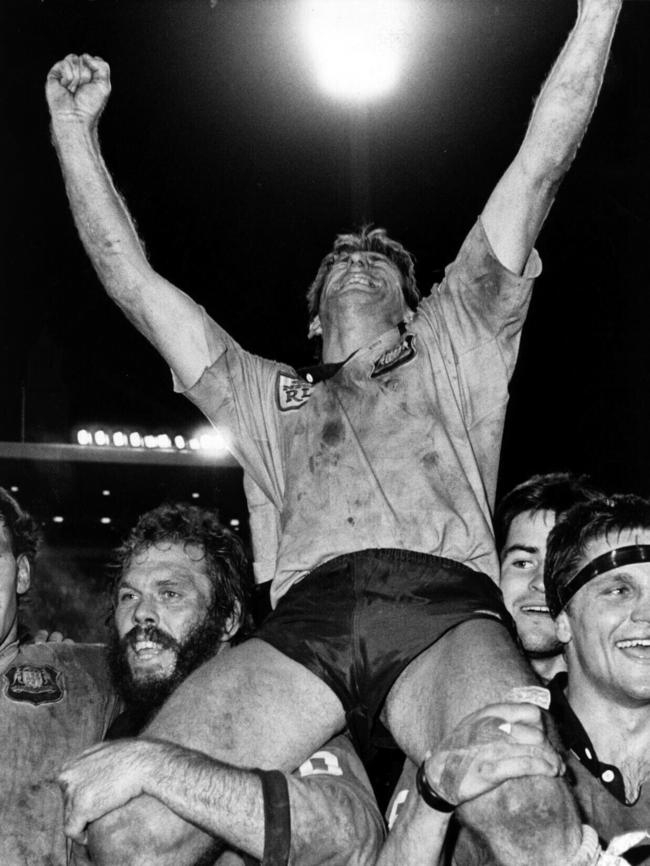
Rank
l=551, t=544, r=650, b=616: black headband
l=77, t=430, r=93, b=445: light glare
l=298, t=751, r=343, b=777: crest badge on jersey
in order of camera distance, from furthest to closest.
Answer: l=77, t=430, r=93, b=445: light glare < l=551, t=544, r=650, b=616: black headband < l=298, t=751, r=343, b=777: crest badge on jersey

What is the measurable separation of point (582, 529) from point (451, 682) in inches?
27.0

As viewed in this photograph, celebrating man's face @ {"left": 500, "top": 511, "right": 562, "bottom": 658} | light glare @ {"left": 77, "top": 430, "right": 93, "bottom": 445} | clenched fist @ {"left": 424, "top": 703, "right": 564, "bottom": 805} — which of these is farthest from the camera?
light glare @ {"left": 77, "top": 430, "right": 93, "bottom": 445}

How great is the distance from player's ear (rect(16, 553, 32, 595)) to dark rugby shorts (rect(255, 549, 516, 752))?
113 centimetres

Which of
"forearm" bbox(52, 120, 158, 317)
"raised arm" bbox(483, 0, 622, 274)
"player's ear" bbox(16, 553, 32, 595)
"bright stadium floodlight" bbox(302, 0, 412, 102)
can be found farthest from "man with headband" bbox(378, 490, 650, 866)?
"bright stadium floodlight" bbox(302, 0, 412, 102)

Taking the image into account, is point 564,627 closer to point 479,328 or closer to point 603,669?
point 603,669

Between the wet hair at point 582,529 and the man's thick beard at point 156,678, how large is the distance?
911 millimetres

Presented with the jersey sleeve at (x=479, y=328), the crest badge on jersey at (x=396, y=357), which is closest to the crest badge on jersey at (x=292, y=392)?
the crest badge on jersey at (x=396, y=357)

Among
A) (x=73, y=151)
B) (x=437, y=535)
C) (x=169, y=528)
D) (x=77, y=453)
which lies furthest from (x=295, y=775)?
(x=77, y=453)

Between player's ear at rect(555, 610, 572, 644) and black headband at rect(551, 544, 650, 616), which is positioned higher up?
black headband at rect(551, 544, 650, 616)

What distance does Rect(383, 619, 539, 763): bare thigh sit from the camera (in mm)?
1969

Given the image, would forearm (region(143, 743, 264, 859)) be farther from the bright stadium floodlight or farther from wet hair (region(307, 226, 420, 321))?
the bright stadium floodlight

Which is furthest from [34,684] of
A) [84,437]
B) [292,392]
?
[84,437]

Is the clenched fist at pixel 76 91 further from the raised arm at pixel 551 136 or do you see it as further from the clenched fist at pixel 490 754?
the clenched fist at pixel 490 754

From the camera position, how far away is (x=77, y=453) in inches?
313
